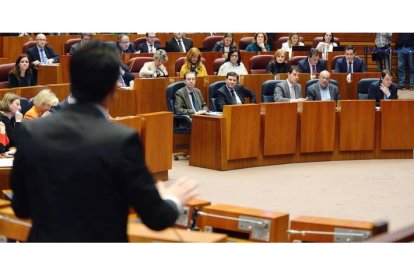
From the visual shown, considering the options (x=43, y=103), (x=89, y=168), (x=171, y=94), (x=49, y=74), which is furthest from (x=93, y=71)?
(x=49, y=74)

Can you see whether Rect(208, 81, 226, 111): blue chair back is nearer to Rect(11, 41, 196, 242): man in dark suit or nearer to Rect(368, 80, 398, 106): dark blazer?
Rect(368, 80, 398, 106): dark blazer

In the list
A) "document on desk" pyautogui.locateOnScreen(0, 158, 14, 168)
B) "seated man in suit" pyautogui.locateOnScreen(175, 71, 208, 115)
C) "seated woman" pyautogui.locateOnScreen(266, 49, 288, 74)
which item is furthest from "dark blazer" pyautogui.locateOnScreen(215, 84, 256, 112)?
"document on desk" pyautogui.locateOnScreen(0, 158, 14, 168)

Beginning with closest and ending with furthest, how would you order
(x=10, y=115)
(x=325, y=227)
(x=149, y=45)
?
(x=325, y=227)
(x=10, y=115)
(x=149, y=45)

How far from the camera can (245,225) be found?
2.91m

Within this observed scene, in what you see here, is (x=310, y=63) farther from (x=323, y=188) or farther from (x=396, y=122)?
(x=323, y=188)

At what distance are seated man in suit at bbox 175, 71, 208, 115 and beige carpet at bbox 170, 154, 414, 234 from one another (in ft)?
1.54

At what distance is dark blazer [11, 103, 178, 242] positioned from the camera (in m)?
1.80

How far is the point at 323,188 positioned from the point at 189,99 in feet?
5.46

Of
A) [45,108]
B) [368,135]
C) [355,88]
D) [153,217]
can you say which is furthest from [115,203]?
[355,88]

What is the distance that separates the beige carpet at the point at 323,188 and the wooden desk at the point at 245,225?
94.5 inches

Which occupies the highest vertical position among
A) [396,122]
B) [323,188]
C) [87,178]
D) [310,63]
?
[87,178]

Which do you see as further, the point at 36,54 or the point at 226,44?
the point at 226,44
